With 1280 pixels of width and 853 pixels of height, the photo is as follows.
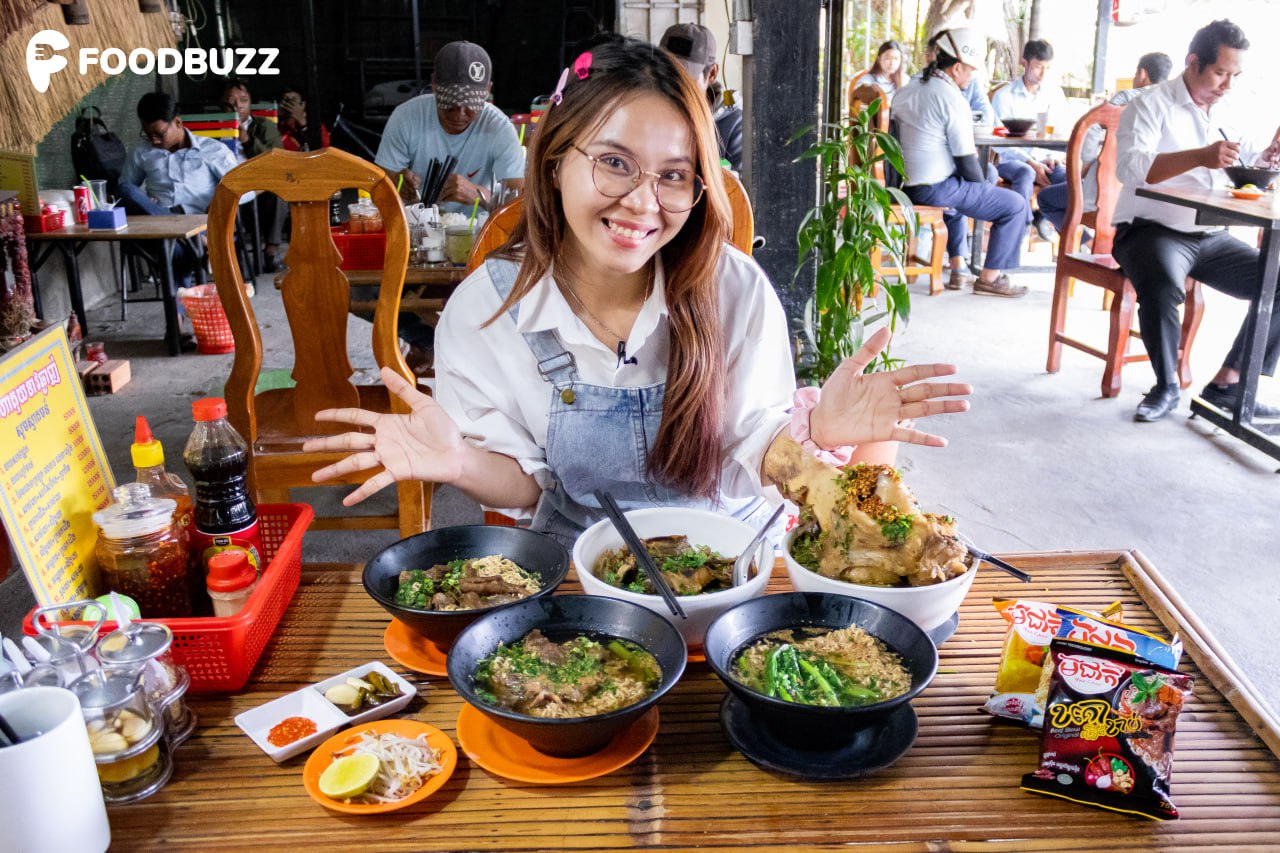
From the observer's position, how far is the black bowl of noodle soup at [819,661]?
1.00 meters

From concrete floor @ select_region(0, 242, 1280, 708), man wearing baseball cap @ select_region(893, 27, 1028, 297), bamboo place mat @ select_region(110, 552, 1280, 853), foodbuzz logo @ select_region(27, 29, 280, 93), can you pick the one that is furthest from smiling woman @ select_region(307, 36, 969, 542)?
foodbuzz logo @ select_region(27, 29, 280, 93)

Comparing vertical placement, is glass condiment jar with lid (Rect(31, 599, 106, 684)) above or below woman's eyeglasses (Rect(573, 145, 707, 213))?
below

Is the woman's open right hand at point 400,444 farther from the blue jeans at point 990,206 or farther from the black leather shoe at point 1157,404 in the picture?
the blue jeans at point 990,206

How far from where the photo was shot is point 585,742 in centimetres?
101

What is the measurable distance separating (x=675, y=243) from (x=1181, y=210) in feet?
12.0

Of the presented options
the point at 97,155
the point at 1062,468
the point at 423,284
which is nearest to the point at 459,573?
the point at 423,284

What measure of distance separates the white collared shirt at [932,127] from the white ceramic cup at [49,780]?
19.8 ft

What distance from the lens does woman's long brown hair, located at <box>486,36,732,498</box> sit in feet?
5.07

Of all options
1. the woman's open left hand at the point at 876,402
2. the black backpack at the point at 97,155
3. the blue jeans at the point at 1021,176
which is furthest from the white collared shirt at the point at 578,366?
the blue jeans at the point at 1021,176

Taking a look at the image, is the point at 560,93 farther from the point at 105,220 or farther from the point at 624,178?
the point at 105,220

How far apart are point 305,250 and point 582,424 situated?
3.95ft

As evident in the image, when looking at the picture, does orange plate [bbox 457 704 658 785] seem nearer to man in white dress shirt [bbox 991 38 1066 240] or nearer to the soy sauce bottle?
the soy sauce bottle

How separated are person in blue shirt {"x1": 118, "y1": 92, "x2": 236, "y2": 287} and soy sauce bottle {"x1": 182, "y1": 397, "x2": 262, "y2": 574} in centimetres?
566

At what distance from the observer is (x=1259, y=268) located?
400 centimetres
